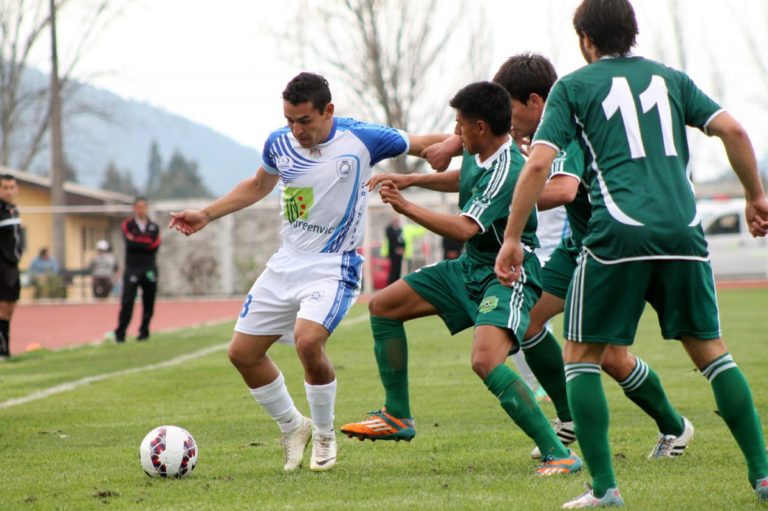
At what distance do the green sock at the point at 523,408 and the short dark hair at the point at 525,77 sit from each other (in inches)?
65.6

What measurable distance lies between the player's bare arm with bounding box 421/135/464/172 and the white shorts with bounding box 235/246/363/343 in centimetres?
72

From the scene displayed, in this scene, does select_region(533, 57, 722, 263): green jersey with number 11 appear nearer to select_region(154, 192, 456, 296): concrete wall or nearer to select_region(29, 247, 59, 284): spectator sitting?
select_region(29, 247, 59, 284): spectator sitting

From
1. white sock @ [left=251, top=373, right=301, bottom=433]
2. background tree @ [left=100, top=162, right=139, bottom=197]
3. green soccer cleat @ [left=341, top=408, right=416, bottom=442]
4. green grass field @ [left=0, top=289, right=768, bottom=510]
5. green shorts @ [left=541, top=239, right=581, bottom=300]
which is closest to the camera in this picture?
green grass field @ [left=0, top=289, right=768, bottom=510]

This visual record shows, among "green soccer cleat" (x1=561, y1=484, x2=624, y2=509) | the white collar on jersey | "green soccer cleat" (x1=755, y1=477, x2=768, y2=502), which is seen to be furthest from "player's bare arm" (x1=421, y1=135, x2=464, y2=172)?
"green soccer cleat" (x1=755, y1=477, x2=768, y2=502)

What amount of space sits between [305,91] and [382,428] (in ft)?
6.12

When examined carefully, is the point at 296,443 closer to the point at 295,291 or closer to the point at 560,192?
the point at 295,291

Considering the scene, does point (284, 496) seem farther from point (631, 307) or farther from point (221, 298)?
point (221, 298)

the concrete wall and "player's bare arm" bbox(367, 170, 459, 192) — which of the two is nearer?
"player's bare arm" bbox(367, 170, 459, 192)

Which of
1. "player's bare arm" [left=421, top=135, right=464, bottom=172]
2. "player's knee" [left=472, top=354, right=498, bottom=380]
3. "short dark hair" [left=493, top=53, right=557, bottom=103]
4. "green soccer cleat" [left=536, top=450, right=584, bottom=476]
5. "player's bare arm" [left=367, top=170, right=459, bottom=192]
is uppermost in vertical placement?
"short dark hair" [left=493, top=53, right=557, bottom=103]

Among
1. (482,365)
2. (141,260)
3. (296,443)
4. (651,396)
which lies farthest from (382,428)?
(141,260)

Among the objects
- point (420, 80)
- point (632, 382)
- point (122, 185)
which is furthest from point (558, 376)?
point (122, 185)

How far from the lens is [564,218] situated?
776 centimetres

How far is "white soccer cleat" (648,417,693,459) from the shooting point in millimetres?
6027

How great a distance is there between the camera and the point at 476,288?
5.82 meters
